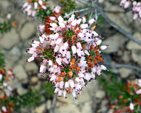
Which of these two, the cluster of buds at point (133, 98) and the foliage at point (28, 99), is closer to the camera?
the cluster of buds at point (133, 98)


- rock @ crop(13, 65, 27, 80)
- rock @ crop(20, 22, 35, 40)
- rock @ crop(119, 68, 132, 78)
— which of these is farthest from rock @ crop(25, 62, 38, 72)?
rock @ crop(119, 68, 132, 78)

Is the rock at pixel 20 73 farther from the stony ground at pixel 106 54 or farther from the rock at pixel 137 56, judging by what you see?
the rock at pixel 137 56

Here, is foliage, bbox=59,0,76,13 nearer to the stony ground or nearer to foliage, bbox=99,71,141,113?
the stony ground

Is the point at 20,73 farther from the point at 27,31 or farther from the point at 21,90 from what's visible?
the point at 27,31

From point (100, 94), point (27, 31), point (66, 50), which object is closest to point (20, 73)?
point (27, 31)

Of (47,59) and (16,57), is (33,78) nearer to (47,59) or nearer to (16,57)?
(16,57)

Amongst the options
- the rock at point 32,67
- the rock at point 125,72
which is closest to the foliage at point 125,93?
the rock at point 125,72
